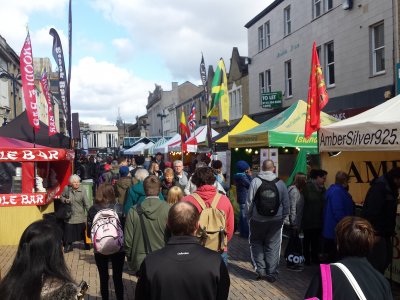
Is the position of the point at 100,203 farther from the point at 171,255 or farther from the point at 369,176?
the point at 369,176

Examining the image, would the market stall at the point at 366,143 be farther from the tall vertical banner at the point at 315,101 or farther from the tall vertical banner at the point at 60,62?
the tall vertical banner at the point at 60,62

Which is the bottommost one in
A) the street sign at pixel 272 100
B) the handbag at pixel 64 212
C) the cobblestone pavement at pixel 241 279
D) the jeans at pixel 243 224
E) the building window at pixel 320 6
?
the cobblestone pavement at pixel 241 279

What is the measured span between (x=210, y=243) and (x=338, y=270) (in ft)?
7.56

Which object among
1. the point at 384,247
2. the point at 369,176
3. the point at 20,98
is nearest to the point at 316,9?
the point at 369,176

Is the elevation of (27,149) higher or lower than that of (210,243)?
higher

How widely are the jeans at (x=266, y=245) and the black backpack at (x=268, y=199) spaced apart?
7.0 inches

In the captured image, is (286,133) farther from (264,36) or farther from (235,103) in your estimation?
(235,103)

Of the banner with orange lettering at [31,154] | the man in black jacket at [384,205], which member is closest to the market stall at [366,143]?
the man in black jacket at [384,205]

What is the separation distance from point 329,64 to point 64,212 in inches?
557

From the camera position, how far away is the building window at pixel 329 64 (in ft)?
61.9

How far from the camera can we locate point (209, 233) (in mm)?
4617

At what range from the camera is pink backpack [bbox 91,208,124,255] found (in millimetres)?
4734

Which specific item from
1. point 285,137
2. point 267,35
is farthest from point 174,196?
point 267,35

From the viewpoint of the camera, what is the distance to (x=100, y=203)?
5188 millimetres
